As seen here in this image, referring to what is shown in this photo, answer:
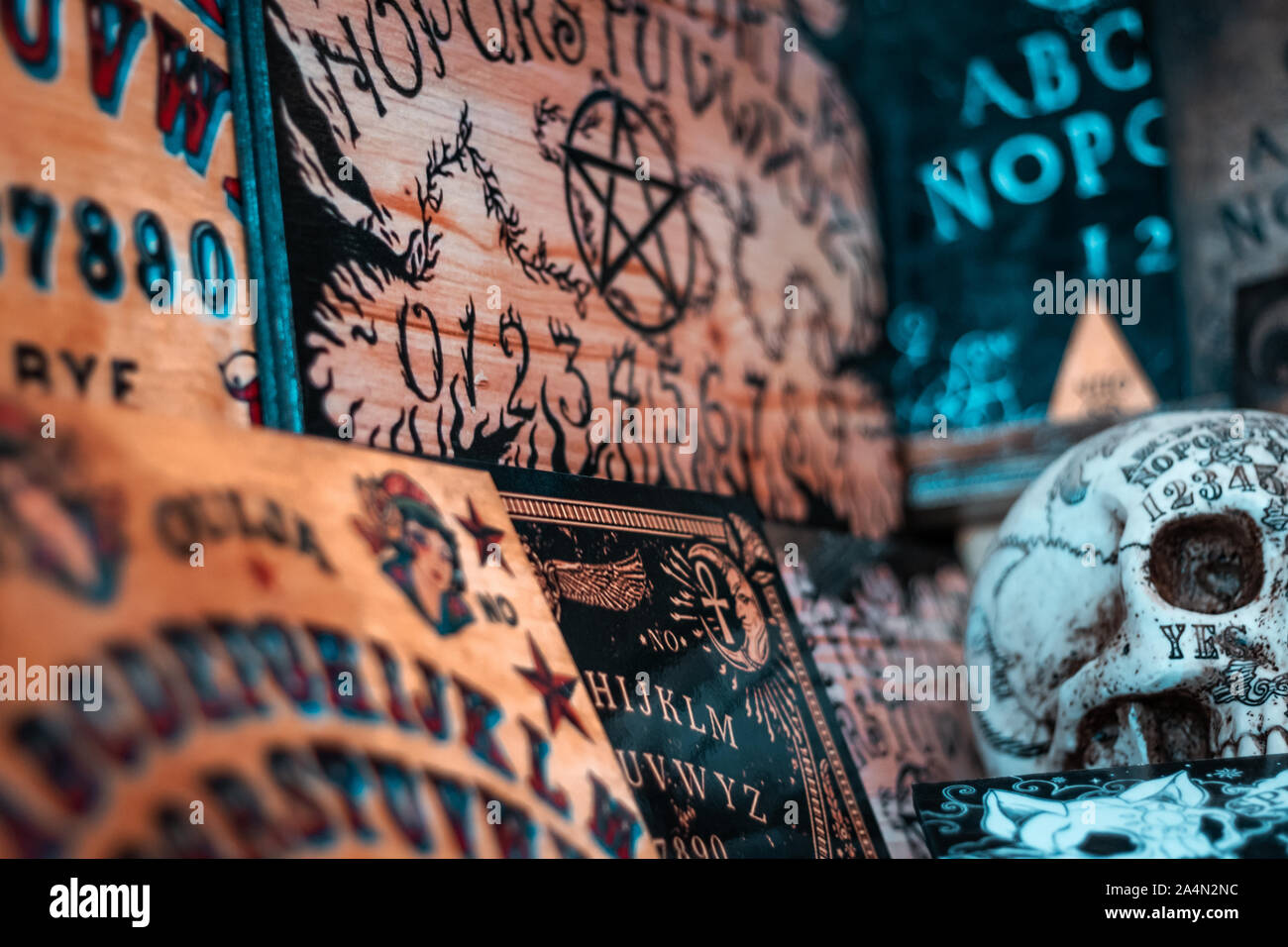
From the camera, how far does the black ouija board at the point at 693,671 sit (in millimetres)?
1121

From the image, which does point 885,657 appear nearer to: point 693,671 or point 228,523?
point 693,671

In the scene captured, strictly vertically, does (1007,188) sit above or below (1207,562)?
above

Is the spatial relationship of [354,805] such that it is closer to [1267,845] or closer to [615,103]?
[1267,845]

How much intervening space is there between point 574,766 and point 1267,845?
56 cm

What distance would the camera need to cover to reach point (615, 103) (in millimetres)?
1542

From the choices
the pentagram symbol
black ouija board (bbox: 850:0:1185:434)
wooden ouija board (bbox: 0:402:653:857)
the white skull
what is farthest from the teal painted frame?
black ouija board (bbox: 850:0:1185:434)

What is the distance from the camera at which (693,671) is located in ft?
4.08

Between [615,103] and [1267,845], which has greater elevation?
[615,103]

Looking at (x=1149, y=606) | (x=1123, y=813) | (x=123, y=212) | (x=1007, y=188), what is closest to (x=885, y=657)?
(x=1149, y=606)

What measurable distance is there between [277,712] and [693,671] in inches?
21.0

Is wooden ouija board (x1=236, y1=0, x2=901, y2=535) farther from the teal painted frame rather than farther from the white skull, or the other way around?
the white skull

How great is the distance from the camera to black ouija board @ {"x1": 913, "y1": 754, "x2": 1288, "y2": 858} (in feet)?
3.22
